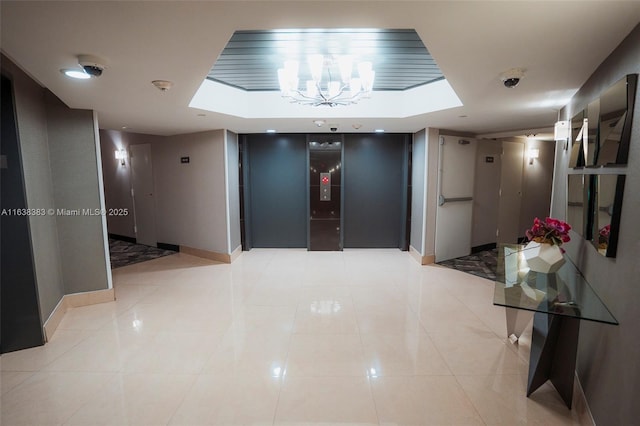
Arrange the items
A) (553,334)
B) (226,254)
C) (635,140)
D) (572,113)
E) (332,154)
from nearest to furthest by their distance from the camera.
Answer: (635,140) → (553,334) → (572,113) → (226,254) → (332,154)

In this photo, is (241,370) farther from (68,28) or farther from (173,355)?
(68,28)

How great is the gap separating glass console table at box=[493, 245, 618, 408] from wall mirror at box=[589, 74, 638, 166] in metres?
0.85

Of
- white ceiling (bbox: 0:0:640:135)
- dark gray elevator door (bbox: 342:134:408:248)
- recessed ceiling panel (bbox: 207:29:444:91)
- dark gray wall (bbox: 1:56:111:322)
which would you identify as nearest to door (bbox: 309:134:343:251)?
dark gray elevator door (bbox: 342:134:408:248)

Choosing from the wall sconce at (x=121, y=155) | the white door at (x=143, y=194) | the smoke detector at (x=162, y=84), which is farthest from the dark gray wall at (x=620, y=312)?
the wall sconce at (x=121, y=155)

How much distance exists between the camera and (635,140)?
5.02 ft

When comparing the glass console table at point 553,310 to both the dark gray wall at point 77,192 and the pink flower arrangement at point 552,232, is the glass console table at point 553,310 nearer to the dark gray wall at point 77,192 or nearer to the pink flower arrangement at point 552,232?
the pink flower arrangement at point 552,232

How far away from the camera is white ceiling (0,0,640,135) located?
4.75 ft

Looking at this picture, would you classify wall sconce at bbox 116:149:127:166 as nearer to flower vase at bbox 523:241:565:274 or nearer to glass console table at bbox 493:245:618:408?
glass console table at bbox 493:245:618:408

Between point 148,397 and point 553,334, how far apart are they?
2.85 metres

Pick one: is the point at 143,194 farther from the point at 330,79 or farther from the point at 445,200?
the point at 445,200

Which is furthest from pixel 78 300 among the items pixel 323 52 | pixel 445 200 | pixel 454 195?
pixel 454 195

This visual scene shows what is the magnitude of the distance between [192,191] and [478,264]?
529 centimetres

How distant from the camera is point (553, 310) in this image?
1841mm

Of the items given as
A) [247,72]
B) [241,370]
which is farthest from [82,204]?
[241,370]
